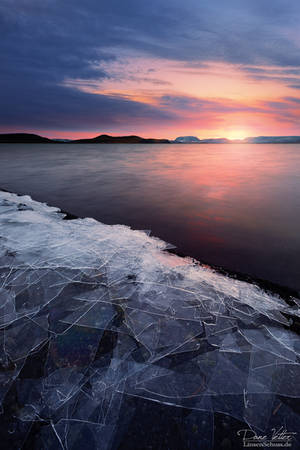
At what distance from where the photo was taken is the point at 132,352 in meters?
2.27

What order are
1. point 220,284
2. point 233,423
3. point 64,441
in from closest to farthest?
point 64,441 < point 233,423 < point 220,284

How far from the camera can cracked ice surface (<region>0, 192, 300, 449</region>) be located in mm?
1744

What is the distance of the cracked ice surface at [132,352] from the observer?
1744 mm

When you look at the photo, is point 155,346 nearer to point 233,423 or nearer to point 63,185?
point 233,423

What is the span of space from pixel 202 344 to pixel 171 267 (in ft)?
5.62

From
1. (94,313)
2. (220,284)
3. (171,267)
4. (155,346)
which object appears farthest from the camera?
(171,267)

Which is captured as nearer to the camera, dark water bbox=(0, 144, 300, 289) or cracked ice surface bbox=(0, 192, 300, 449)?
cracked ice surface bbox=(0, 192, 300, 449)

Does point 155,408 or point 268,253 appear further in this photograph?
point 268,253

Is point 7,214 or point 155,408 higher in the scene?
point 7,214

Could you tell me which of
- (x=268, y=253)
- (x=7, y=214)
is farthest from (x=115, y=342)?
(x=7, y=214)

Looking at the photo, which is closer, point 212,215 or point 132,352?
point 132,352

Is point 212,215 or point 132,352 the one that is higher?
point 132,352

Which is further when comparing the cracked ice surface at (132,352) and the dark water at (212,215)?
the dark water at (212,215)

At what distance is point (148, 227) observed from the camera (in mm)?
7012
